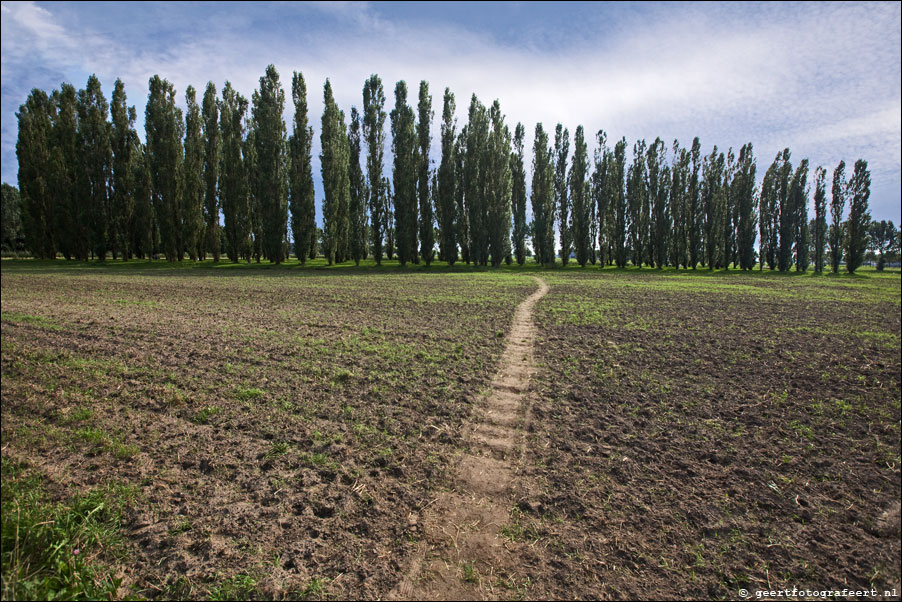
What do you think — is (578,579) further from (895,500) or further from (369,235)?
(369,235)

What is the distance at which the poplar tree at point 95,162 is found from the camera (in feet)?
112

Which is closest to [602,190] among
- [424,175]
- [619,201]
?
[619,201]

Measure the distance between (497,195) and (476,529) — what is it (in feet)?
146

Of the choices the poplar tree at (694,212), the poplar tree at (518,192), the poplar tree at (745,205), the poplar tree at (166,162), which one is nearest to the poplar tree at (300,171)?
the poplar tree at (166,162)

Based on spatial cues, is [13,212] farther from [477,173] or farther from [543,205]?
[543,205]

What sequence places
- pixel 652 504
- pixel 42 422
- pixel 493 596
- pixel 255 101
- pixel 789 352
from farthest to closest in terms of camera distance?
pixel 255 101 → pixel 789 352 → pixel 42 422 → pixel 652 504 → pixel 493 596

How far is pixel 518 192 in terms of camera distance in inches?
2163

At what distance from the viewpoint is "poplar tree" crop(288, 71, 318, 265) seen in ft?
132

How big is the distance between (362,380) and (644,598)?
4728mm

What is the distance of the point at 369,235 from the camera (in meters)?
47.5

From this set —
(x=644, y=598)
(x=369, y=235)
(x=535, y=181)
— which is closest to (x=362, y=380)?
(x=644, y=598)

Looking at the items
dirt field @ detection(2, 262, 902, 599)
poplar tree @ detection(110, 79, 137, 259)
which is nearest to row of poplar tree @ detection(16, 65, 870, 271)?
poplar tree @ detection(110, 79, 137, 259)

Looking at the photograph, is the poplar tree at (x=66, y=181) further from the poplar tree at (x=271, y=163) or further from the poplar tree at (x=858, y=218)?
the poplar tree at (x=858, y=218)

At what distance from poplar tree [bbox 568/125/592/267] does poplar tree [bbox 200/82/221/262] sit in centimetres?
4133
